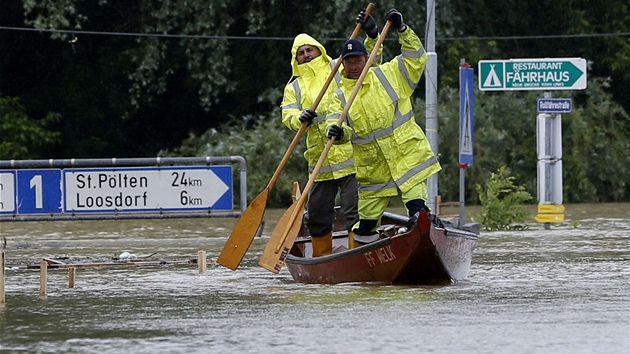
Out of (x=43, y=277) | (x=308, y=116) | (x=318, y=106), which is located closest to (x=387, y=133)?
(x=308, y=116)

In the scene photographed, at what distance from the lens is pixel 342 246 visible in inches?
545

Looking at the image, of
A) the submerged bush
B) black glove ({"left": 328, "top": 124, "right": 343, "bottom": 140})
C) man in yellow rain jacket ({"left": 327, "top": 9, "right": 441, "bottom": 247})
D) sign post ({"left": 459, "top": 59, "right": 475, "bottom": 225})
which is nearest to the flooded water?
man in yellow rain jacket ({"left": 327, "top": 9, "right": 441, "bottom": 247})

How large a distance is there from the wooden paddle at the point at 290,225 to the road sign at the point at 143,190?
19.6 feet

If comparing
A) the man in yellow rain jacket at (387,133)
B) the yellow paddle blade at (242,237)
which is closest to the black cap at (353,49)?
the man in yellow rain jacket at (387,133)

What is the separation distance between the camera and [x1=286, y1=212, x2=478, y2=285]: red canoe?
10.9 metres

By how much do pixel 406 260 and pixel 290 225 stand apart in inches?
46.9

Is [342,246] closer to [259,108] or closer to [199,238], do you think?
[199,238]

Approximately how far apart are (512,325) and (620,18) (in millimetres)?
26765

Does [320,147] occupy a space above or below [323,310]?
above

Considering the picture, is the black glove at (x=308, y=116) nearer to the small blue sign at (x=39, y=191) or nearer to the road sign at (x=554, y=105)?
the small blue sign at (x=39, y=191)

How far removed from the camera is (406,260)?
11.1 metres

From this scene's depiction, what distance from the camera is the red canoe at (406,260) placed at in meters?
10.9

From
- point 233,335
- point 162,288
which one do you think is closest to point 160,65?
point 162,288

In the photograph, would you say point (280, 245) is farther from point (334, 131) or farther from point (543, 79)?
point (543, 79)
